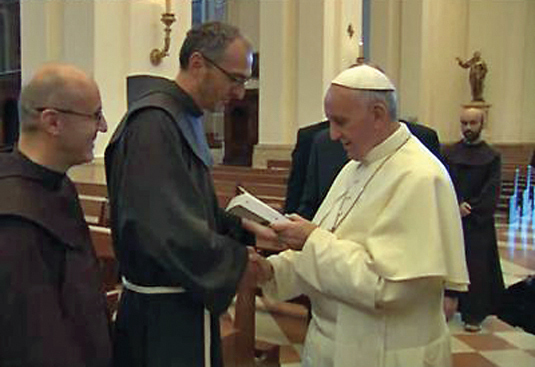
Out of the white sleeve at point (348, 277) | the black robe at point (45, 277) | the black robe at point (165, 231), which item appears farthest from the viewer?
the white sleeve at point (348, 277)

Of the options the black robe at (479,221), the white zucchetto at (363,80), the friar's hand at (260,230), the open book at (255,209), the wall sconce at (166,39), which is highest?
the wall sconce at (166,39)

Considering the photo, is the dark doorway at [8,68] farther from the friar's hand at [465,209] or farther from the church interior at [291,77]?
the friar's hand at [465,209]

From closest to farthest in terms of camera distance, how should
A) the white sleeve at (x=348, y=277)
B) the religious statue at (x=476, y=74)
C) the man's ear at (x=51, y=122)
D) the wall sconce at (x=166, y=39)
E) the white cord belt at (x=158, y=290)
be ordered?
the man's ear at (x=51, y=122) → the white cord belt at (x=158, y=290) → the white sleeve at (x=348, y=277) → the wall sconce at (x=166, y=39) → the religious statue at (x=476, y=74)

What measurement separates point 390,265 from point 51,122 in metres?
1.06

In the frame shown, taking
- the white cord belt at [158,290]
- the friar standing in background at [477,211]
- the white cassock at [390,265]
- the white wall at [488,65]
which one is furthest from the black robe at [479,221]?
the white wall at [488,65]

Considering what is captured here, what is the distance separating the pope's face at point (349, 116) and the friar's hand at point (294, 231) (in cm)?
30

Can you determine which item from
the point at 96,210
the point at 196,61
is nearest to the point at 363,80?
the point at 196,61

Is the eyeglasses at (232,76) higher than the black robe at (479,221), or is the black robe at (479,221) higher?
the eyeglasses at (232,76)

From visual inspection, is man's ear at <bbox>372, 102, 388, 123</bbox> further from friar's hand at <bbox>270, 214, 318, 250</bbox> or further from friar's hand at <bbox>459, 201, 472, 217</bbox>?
friar's hand at <bbox>459, 201, 472, 217</bbox>

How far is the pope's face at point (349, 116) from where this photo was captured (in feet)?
7.14

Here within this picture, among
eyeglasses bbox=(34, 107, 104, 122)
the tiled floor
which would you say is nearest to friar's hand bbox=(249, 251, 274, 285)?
eyeglasses bbox=(34, 107, 104, 122)

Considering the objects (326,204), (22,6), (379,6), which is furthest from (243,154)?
(326,204)

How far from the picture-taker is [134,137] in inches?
75.4

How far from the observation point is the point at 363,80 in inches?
86.4
